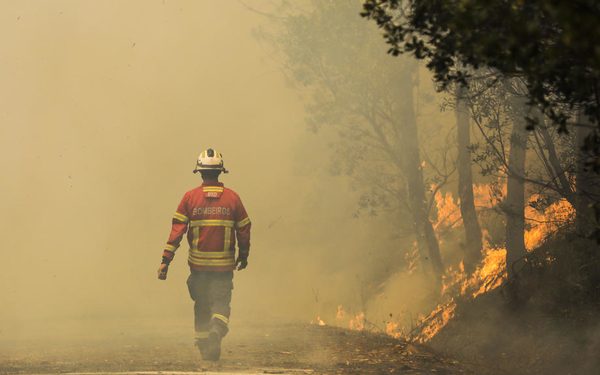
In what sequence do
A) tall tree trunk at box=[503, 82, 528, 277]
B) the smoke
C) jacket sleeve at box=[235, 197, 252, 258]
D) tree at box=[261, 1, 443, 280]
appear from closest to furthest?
jacket sleeve at box=[235, 197, 252, 258] → tall tree trunk at box=[503, 82, 528, 277] → tree at box=[261, 1, 443, 280] → the smoke

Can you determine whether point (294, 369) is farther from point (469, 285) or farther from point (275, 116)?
point (275, 116)

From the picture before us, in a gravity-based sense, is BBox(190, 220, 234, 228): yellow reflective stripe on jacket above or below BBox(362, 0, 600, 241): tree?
below

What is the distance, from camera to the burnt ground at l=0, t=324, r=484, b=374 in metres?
10.6

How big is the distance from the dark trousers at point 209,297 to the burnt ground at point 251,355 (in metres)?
0.40

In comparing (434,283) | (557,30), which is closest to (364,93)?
(434,283)

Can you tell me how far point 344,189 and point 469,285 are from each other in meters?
15.1

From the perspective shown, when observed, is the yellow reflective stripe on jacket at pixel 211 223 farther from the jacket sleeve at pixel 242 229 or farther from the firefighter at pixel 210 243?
the jacket sleeve at pixel 242 229

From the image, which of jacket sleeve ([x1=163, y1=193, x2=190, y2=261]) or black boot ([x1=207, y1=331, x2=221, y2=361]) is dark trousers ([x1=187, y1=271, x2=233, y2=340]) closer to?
black boot ([x1=207, y1=331, x2=221, y2=361])

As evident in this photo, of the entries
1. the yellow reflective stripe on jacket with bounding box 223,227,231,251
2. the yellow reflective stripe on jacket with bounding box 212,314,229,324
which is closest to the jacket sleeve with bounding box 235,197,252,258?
the yellow reflective stripe on jacket with bounding box 223,227,231,251

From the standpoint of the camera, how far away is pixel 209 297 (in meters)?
11.5

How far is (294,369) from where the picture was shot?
10.4 metres

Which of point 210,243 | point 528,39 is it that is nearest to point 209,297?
point 210,243

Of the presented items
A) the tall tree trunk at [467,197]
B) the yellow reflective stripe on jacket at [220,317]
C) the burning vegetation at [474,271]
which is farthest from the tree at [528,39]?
the tall tree trunk at [467,197]

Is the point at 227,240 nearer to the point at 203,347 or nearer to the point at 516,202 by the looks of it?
the point at 203,347
